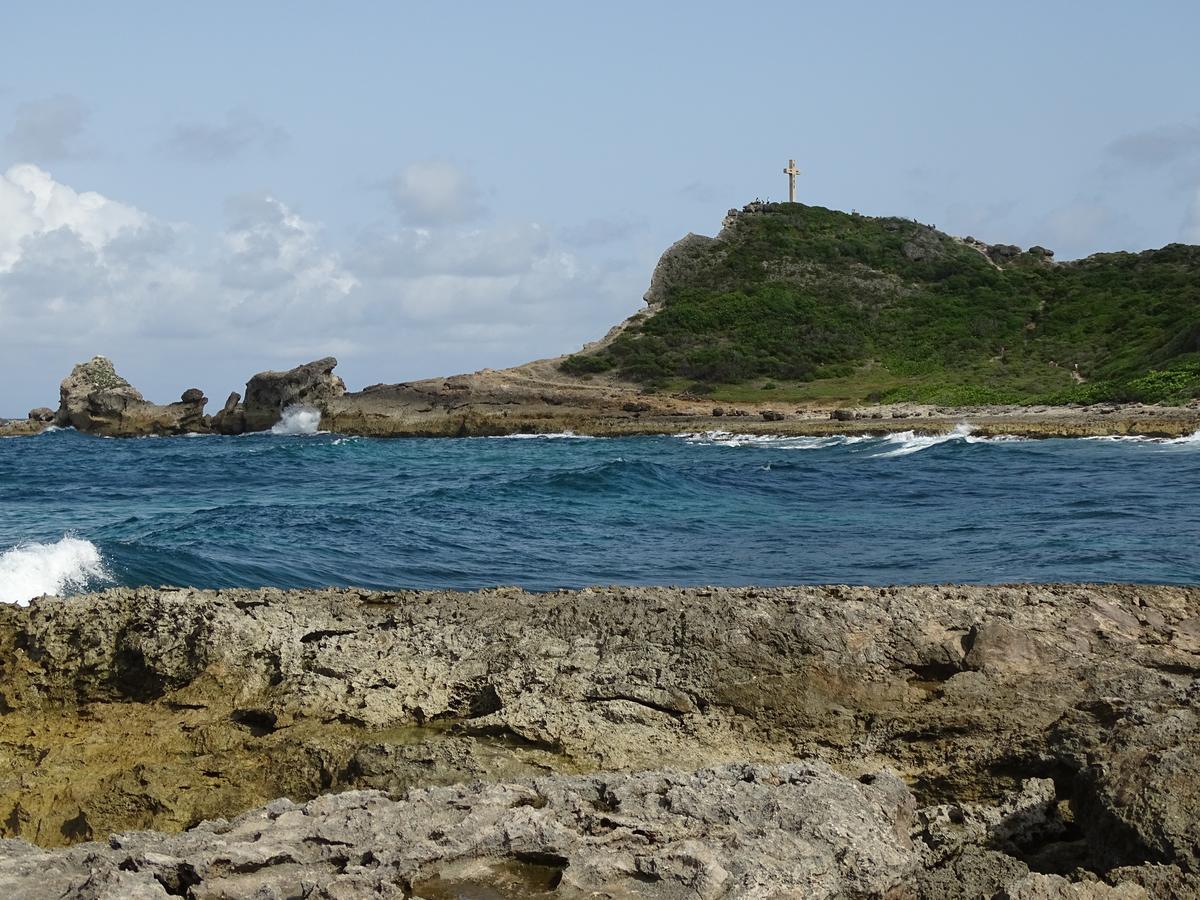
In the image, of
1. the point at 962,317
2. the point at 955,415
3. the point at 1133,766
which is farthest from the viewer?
the point at 962,317

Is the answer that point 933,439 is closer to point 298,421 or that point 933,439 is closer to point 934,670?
Answer: point 934,670

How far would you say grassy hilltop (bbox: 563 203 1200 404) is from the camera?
5669cm

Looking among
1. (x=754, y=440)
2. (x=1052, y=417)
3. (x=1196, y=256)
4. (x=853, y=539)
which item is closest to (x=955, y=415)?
(x=1052, y=417)

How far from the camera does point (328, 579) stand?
42.6ft

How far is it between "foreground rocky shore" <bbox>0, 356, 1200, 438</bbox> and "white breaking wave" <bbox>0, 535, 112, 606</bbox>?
2900 centimetres

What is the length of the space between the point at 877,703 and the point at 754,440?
34291mm

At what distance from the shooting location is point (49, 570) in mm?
12070

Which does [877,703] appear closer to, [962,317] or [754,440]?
[754,440]

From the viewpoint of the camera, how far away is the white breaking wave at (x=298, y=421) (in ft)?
→ 190

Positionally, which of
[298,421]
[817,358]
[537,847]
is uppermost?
[817,358]

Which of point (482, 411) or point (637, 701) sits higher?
point (482, 411)

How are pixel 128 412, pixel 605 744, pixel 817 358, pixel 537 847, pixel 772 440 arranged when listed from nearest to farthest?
pixel 537 847 → pixel 605 744 → pixel 772 440 → pixel 128 412 → pixel 817 358

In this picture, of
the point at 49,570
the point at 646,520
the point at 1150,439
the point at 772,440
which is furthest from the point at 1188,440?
the point at 49,570

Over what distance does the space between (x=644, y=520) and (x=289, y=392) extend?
147 feet
